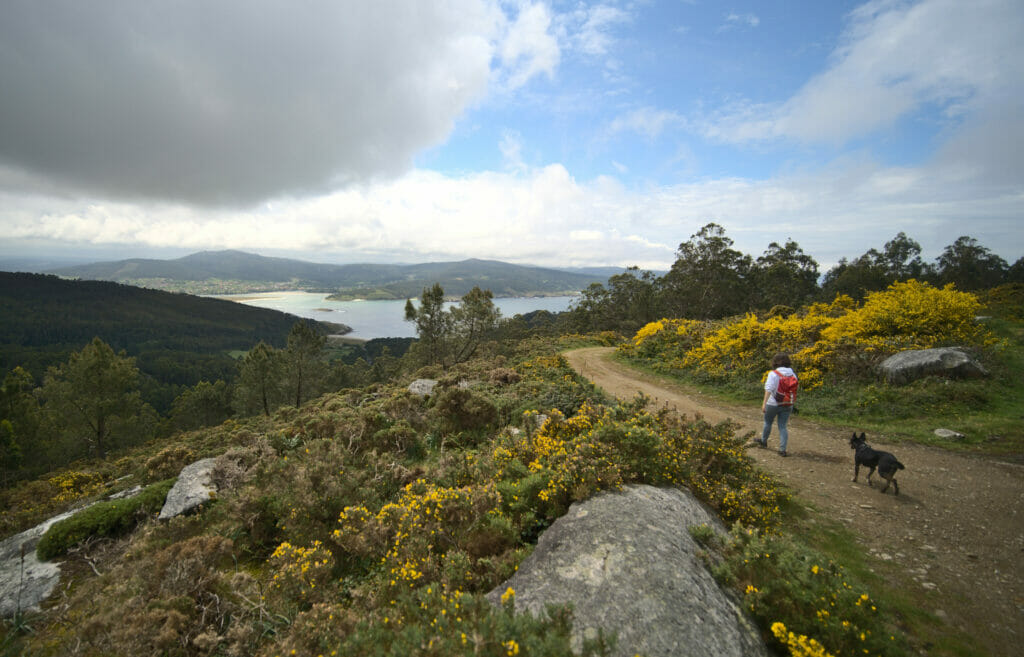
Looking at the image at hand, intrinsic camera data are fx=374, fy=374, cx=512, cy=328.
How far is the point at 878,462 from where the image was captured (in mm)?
6148

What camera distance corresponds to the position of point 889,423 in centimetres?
936

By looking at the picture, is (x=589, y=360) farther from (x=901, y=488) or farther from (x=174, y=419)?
(x=174, y=419)

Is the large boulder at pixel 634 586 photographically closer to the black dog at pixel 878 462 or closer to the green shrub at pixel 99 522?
the black dog at pixel 878 462

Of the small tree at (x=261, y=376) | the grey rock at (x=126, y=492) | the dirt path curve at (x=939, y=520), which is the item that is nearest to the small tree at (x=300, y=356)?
the small tree at (x=261, y=376)

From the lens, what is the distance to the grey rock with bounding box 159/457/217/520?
20.7 ft

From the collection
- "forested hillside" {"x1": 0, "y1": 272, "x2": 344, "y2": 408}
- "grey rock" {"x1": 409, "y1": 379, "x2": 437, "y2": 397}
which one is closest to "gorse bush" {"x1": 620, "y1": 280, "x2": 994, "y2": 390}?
"grey rock" {"x1": 409, "y1": 379, "x2": 437, "y2": 397}

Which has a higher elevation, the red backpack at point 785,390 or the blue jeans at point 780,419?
the red backpack at point 785,390

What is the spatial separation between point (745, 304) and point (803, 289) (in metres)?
5.99

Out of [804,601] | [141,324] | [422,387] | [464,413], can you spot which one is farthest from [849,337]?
[141,324]

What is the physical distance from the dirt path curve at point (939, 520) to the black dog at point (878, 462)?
0.81 ft

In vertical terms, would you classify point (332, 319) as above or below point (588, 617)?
below

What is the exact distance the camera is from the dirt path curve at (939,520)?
3.85m

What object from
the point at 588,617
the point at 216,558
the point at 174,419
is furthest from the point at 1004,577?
the point at 174,419

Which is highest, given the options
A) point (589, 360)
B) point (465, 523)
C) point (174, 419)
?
point (465, 523)
